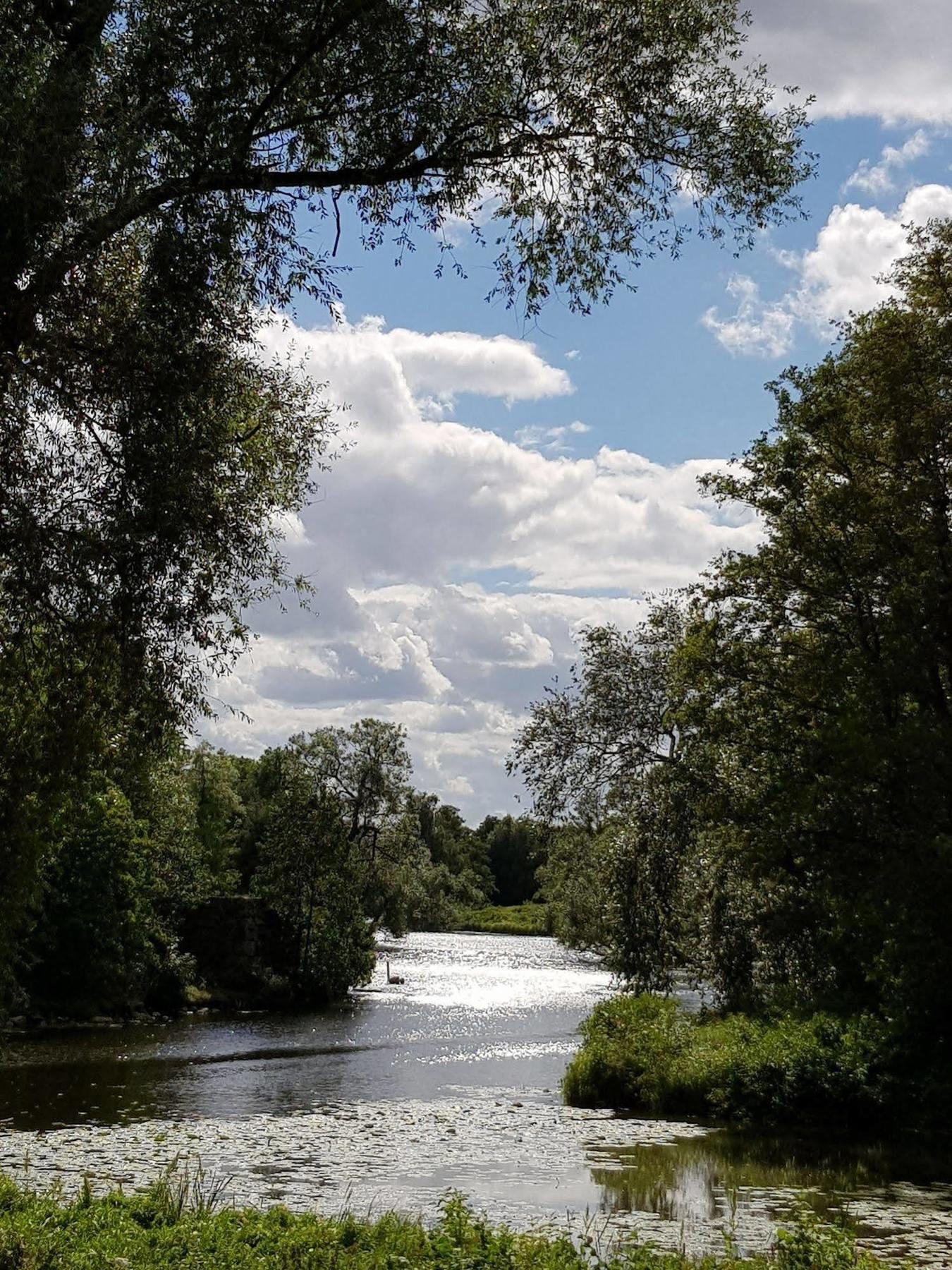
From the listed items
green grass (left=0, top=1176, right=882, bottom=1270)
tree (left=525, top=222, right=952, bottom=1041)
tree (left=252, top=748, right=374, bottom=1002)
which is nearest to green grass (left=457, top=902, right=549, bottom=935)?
tree (left=252, top=748, right=374, bottom=1002)

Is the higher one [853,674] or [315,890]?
[853,674]

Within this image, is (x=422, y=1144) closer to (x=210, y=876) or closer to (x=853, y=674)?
(x=853, y=674)

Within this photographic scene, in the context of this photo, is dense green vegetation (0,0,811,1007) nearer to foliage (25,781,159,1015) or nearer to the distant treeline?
the distant treeline

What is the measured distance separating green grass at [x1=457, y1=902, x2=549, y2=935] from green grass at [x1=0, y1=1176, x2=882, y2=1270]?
7879cm

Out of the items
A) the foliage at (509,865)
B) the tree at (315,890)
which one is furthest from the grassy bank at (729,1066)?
the foliage at (509,865)

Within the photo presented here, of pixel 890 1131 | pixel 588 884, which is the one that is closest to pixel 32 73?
pixel 890 1131

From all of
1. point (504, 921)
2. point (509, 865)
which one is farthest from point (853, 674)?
point (509, 865)

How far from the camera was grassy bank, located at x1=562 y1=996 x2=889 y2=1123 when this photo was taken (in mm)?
17969

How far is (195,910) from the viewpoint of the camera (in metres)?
43.1

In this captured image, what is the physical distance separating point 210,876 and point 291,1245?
40.1 metres

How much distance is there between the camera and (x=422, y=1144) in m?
16.6

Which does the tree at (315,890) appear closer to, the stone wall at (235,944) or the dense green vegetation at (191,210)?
the stone wall at (235,944)

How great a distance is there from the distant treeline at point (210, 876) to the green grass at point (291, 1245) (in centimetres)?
440

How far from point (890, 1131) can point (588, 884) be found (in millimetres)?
14374
